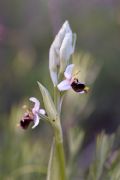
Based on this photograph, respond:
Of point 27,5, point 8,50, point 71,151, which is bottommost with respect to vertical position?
point 71,151

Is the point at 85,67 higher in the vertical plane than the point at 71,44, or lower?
higher

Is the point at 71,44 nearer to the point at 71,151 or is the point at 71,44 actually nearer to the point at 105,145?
the point at 105,145

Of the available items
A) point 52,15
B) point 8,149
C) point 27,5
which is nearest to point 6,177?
point 8,149

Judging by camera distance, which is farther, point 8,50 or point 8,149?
point 8,50

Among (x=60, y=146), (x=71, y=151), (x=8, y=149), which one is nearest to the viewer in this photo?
(x=60, y=146)

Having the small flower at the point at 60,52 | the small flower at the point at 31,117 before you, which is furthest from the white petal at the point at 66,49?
the small flower at the point at 31,117

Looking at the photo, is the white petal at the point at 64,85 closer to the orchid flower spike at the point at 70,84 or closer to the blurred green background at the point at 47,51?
the orchid flower spike at the point at 70,84
